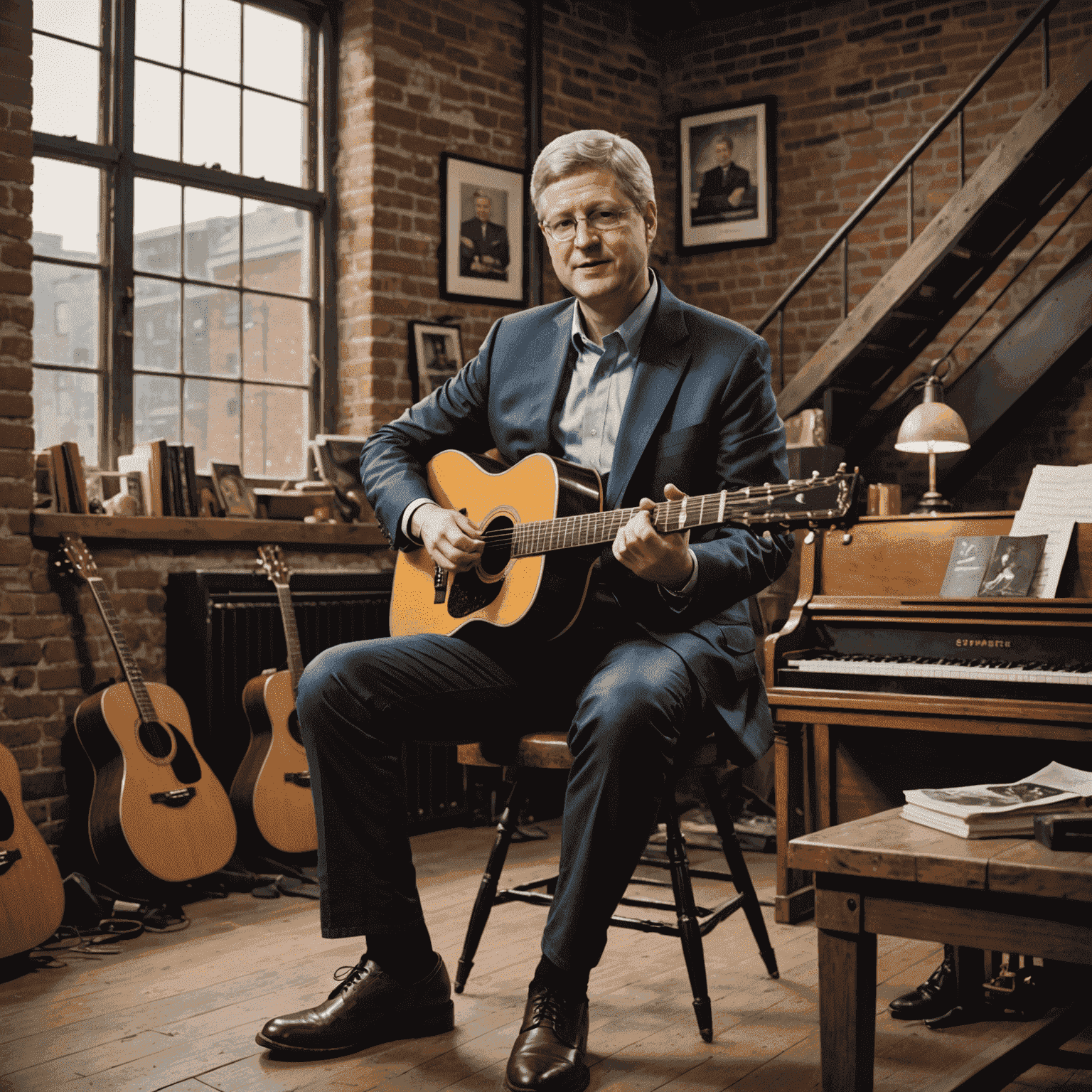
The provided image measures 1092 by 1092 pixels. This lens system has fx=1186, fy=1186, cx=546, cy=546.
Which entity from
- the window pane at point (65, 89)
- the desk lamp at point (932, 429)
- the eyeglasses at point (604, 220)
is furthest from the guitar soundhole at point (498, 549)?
the window pane at point (65, 89)

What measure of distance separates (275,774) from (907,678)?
1793 millimetres

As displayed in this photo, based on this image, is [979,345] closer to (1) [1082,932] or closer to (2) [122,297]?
(2) [122,297]

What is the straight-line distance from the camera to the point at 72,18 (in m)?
3.92

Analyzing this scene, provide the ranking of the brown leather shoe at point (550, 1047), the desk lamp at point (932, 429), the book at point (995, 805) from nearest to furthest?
the book at point (995, 805) → the brown leather shoe at point (550, 1047) → the desk lamp at point (932, 429)

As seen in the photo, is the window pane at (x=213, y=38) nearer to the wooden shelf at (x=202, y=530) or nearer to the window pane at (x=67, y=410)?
the window pane at (x=67, y=410)

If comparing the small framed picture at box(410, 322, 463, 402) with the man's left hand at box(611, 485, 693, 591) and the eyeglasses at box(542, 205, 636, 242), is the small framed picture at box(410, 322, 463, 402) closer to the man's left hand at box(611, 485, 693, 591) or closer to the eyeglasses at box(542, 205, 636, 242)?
the eyeglasses at box(542, 205, 636, 242)

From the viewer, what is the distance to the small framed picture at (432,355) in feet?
15.2

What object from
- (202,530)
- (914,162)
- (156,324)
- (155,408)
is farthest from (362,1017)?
(914,162)

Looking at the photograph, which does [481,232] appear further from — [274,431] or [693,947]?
[693,947]

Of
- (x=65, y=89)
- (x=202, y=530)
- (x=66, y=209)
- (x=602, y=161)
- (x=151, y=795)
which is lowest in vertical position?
(x=151, y=795)

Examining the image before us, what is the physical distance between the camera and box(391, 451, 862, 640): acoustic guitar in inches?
70.5

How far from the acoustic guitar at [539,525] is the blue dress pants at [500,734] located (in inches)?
2.8

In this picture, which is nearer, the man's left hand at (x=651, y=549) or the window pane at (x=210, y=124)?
the man's left hand at (x=651, y=549)

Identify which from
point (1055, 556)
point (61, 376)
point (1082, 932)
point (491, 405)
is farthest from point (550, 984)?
point (61, 376)
